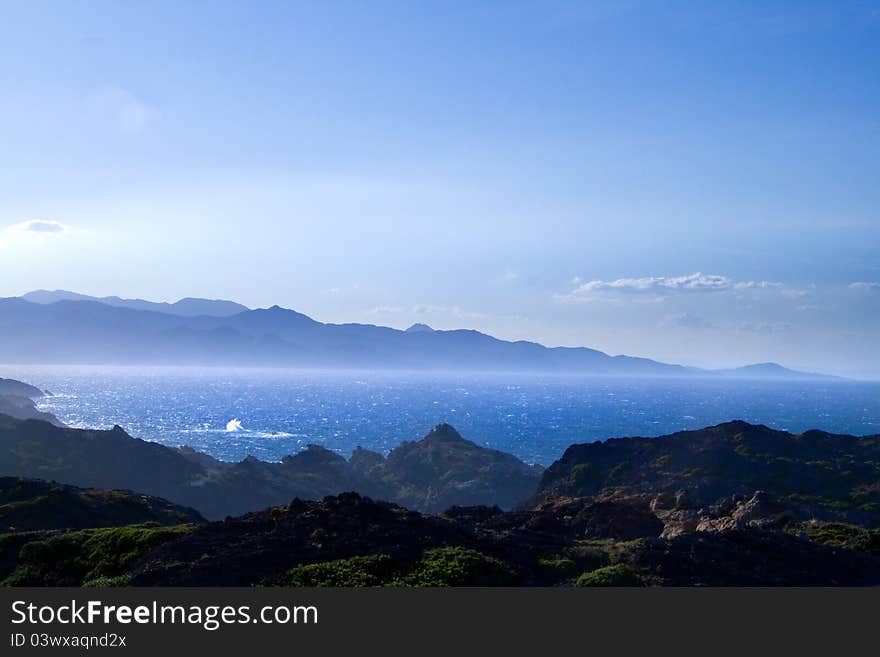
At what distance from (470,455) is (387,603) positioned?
96.3 metres

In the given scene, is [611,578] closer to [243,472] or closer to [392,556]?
[392,556]

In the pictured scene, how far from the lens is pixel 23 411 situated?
177 meters

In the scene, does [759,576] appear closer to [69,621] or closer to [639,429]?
[69,621]

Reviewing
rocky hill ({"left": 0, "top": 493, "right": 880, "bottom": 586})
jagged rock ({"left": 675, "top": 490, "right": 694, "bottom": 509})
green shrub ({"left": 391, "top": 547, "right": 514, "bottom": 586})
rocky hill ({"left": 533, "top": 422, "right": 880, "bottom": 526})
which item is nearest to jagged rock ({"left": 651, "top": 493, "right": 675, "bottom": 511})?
jagged rock ({"left": 675, "top": 490, "right": 694, "bottom": 509})

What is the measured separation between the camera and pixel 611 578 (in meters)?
21.9

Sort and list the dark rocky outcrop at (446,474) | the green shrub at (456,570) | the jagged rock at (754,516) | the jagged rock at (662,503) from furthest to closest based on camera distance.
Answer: the dark rocky outcrop at (446,474), the jagged rock at (662,503), the jagged rock at (754,516), the green shrub at (456,570)

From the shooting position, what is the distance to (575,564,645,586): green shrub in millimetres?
21734

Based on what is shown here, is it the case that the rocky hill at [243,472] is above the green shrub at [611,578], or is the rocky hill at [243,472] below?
below

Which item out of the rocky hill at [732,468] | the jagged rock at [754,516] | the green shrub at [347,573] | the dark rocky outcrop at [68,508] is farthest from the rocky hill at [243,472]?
the green shrub at [347,573]

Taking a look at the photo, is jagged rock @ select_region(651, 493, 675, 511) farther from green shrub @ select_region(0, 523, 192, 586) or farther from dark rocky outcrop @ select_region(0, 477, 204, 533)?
dark rocky outcrop @ select_region(0, 477, 204, 533)

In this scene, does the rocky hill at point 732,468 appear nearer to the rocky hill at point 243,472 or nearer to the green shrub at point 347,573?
the rocky hill at point 243,472

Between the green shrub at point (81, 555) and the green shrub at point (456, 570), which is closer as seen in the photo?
the green shrub at point (456, 570)

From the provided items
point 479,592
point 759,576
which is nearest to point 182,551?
point 479,592

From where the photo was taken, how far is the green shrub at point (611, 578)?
21734 mm
